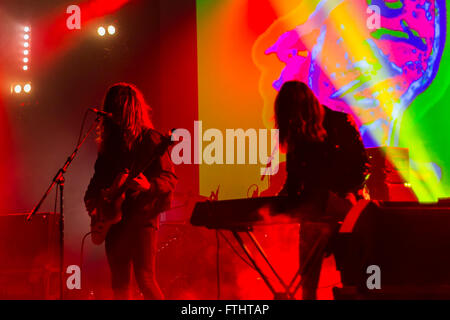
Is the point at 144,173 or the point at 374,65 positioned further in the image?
the point at 374,65

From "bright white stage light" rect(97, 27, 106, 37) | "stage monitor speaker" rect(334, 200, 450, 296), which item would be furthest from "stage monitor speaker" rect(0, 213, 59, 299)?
"stage monitor speaker" rect(334, 200, 450, 296)

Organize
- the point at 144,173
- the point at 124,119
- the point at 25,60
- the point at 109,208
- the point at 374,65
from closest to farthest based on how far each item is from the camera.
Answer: the point at 109,208 < the point at 144,173 < the point at 124,119 < the point at 374,65 < the point at 25,60

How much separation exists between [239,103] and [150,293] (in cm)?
372

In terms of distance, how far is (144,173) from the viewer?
296cm

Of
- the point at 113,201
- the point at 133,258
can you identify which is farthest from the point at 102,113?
the point at 133,258

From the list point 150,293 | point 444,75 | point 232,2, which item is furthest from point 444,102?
point 150,293

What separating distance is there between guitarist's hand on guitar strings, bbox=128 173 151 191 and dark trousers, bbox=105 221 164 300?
19 centimetres

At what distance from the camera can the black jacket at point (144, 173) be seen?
2.82 metres

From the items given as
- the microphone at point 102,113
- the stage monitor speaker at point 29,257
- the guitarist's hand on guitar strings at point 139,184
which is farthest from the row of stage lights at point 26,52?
the guitarist's hand on guitar strings at point 139,184

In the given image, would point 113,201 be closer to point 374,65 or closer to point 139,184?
point 139,184

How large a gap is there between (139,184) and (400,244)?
144cm

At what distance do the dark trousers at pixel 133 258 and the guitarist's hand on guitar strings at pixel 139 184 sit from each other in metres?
0.19

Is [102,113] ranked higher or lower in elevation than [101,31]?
lower

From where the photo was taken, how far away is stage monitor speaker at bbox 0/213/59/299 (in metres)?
4.56
